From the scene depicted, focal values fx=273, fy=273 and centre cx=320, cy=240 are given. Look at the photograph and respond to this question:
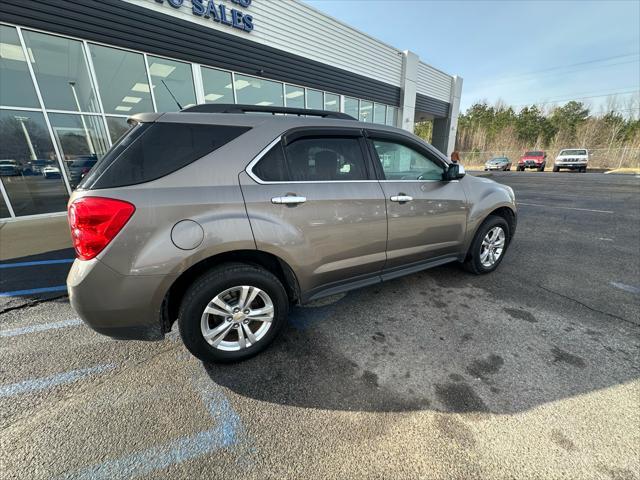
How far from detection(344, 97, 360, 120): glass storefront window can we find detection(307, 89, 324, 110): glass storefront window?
145cm

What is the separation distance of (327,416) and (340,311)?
1213mm

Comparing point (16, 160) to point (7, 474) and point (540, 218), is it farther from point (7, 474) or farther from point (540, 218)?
point (540, 218)

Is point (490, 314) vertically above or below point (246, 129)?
below

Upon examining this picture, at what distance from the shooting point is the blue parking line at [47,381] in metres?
1.94

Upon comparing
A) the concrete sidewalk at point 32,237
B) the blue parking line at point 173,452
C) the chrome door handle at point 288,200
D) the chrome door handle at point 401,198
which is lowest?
the blue parking line at point 173,452

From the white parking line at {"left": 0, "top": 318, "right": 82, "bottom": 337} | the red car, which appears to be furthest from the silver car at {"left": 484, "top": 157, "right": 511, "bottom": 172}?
the white parking line at {"left": 0, "top": 318, "right": 82, "bottom": 337}

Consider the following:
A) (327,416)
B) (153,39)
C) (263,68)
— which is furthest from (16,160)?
(327,416)

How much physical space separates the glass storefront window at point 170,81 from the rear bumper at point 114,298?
23.7ft

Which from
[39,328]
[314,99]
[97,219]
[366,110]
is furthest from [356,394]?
[366,110]

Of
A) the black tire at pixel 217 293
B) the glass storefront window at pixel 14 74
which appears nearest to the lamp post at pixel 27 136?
the glass storefront window at pixel 14 74

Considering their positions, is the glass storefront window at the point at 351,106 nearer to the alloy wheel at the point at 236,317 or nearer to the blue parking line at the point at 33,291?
the blue parking line at the point at 33,291

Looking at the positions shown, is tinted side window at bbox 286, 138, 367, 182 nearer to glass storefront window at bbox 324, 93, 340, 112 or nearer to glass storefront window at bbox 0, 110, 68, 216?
glass storefront window at bbox 0, 110, 68, 216

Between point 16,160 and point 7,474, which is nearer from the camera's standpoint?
point 7,474

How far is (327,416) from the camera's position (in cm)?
174
